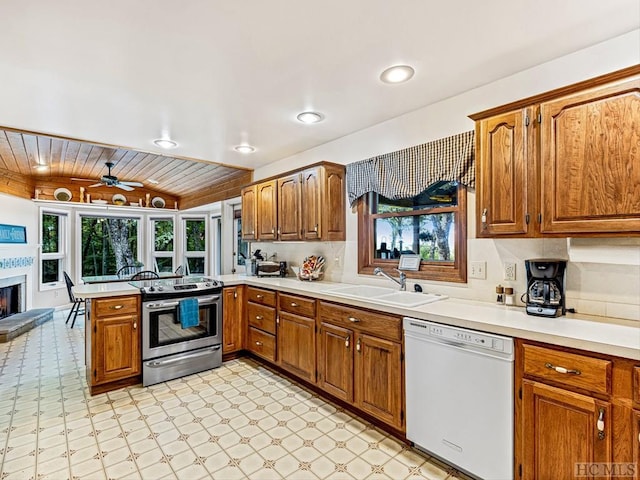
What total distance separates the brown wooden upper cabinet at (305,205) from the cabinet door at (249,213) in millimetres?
164

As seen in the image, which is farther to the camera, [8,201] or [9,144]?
[8,201]

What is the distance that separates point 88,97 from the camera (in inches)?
99.0

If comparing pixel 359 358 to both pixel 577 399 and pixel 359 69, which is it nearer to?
pixel 577 399

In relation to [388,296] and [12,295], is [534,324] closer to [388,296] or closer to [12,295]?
[388,296]

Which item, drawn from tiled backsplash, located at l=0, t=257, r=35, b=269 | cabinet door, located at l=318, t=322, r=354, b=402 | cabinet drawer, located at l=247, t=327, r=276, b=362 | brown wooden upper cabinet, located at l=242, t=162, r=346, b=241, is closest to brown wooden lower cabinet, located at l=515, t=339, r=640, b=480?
cabinet door, located at l=318, t=322, r=354, b=402

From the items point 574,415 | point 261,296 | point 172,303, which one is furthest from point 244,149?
point 574,415

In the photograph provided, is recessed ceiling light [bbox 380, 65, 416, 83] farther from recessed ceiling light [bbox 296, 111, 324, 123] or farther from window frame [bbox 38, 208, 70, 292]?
window frame [bbox 38, 208, 70, 292]

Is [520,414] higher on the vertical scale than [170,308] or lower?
lower

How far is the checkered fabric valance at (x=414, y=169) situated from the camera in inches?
93.9

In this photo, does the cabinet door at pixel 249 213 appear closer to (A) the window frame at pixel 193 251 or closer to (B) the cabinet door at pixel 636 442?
(A) the window frame at pixel 193 251

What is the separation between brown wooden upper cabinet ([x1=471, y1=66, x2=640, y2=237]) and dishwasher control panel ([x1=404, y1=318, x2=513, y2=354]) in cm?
62

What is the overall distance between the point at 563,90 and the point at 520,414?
165cm

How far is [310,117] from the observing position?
2.96 m

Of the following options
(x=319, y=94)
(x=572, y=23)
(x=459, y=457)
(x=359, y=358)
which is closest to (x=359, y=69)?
(x=319, y=94)
